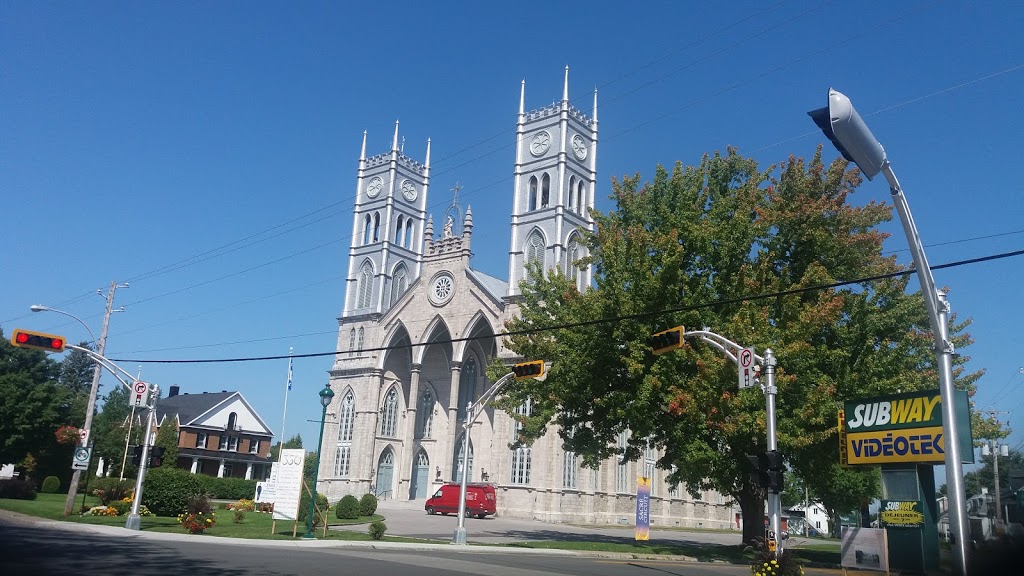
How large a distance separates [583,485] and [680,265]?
30.6m

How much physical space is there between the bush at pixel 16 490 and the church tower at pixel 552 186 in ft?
107

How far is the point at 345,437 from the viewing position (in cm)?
6431

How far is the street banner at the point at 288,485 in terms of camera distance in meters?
26.4

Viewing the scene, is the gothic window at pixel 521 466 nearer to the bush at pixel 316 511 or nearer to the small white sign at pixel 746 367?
the bush at pixel 316 511

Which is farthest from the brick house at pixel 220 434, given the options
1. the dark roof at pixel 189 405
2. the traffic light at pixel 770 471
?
the traffic light at pixel 770 471

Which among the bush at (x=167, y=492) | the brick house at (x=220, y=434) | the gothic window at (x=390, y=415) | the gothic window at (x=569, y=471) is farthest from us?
the brick house at (x=220, y=434)

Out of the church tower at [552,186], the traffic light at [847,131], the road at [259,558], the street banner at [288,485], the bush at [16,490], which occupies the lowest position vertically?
the road at [259,558]

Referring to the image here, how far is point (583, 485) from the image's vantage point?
5350 centimetres

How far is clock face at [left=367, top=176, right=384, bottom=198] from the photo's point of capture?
7231 centimetres

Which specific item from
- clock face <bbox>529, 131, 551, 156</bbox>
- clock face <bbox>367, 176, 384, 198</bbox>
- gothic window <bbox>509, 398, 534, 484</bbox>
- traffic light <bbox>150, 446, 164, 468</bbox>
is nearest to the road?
traffic light <bbox>150, 446, 164, 468</bbox>

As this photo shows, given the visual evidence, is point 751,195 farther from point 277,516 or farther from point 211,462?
point 211,462

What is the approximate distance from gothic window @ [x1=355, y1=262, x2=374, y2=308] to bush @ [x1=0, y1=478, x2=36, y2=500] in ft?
112

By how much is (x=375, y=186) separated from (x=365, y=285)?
33.1 feet

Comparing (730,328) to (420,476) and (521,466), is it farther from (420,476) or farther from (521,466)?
(420,476)
